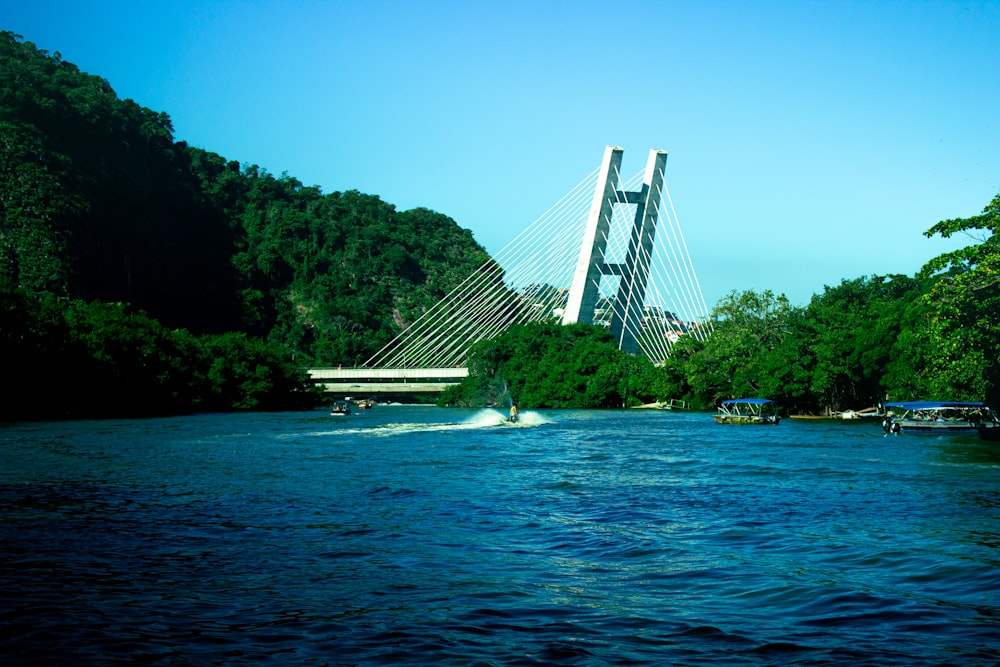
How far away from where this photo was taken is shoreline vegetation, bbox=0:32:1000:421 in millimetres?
45906

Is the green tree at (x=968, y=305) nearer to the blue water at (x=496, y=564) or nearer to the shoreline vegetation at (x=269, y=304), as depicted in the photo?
the shoreline vegetation at (x=269, y=304)

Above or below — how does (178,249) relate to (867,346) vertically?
above

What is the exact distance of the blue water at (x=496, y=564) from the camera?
7.67 m

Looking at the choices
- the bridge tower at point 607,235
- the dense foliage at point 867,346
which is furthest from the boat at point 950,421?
the bridge tower at point 607,235

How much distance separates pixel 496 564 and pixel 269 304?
107506 millimetres

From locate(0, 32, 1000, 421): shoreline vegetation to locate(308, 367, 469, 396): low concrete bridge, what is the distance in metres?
2.28

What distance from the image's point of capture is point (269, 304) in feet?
375

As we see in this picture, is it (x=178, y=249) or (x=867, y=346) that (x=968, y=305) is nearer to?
(x=867, y=346)

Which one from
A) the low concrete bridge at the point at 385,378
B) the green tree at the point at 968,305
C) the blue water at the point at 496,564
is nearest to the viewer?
the blue water at the point at 496,564

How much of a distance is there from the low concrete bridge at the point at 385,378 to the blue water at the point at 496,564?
53.2m

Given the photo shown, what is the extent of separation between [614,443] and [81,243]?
216 feet

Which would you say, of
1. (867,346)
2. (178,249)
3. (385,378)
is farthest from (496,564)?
(178,249)

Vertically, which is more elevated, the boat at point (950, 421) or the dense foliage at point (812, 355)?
the dense foliage at point (812, 355)

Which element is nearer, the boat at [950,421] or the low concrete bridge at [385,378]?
the boat at [950,421]
